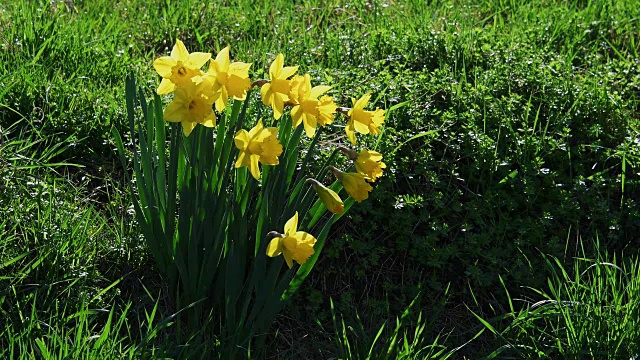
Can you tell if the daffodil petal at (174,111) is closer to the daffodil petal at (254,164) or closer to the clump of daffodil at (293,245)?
the daffodil petal at (254,164)

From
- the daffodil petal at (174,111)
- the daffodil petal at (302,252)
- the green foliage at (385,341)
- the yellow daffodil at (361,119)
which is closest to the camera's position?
the daffodil petal at (174,111)

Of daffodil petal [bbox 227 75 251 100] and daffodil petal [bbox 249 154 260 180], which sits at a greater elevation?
daffodil petal [bbox 227 75 251 100]

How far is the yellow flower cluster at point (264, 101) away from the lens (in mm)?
2092

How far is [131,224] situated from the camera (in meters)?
2.86

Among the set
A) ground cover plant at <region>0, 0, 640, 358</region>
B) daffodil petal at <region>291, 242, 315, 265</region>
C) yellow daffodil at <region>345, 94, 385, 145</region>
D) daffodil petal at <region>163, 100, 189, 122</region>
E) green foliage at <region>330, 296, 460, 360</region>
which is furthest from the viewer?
ground cover plant at <region>0, 0, 640, 358</region>

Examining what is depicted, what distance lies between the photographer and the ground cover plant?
2.71 metres

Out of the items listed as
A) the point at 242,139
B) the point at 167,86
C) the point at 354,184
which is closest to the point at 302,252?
the point at 354,184

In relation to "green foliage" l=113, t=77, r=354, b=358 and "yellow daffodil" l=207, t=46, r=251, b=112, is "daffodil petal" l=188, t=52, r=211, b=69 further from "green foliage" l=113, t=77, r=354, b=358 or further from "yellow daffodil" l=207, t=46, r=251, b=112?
"green foliage" l=113, t=77, r=354, b=358

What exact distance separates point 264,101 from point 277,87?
0.05 meters

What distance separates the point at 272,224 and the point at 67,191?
955mm

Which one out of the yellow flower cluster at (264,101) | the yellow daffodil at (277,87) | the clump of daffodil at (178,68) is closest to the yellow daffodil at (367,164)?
the yellow flower cluster at (264,101)

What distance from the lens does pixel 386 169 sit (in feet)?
10.1

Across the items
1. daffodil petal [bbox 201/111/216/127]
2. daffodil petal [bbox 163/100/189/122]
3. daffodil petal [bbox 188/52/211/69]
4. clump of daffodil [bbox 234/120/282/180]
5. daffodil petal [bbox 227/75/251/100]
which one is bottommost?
clump of daffodil [bbox 234/120/282/180]

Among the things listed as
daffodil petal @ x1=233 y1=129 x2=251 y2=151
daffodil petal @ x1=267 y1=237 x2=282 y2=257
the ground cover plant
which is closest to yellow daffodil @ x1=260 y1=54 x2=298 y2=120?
daffodil petal @ x1=233 y1=129 x2=251 y2=151
